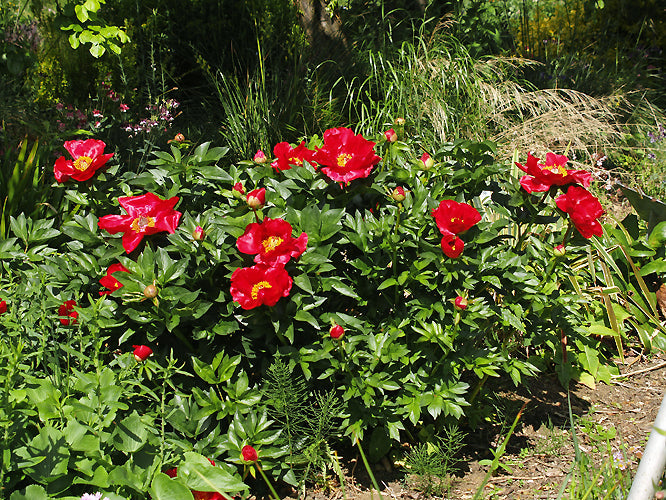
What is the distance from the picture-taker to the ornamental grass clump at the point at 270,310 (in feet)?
5.41

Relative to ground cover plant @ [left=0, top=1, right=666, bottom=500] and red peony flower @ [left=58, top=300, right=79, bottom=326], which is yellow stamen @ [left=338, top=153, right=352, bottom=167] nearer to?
ground cover plant @ [left=0, top=1, right=666, bottom=500]

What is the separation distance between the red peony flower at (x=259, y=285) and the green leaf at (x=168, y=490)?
493 millimetres

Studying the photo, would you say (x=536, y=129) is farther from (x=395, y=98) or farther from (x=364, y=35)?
(x=364, y=35)

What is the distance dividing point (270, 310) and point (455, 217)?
0.63 metres

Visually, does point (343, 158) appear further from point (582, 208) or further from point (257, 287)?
point (582, 208)

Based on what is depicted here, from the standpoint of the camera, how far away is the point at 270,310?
5.87ft

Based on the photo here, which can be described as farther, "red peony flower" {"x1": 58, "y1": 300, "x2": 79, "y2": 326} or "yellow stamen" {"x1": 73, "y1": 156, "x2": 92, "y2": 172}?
"yellow stamen" {"x1": 73, "y1": 156, "x2": 92, "y2": 172}

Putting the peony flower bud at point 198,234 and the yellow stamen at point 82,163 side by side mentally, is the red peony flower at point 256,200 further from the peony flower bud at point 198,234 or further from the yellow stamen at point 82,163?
the yellow stamen at point 82,163

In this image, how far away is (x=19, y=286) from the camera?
6.11 ft

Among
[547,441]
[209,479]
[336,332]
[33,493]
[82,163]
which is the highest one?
[82,163]

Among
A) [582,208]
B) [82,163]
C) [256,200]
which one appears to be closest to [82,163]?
[82,163]

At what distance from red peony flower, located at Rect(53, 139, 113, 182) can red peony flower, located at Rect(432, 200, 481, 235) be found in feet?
3.78

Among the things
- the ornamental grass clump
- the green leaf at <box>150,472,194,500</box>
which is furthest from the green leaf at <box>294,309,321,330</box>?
the green leaf at <box>150,472,194,500</box>

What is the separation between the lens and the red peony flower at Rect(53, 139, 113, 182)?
2.00m
